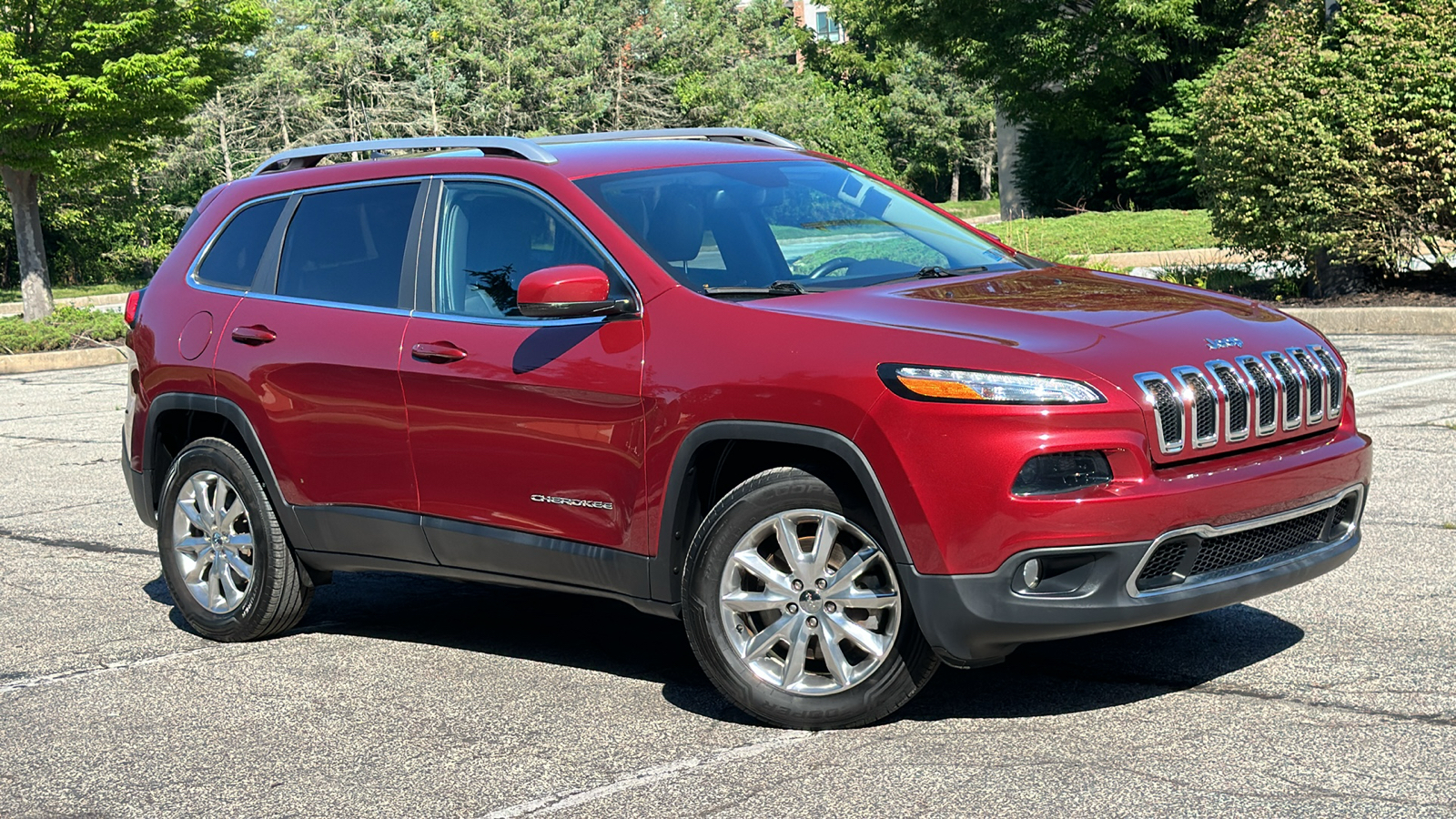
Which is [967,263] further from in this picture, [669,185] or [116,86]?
[116,86]

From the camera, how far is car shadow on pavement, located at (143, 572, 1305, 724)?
4.94m

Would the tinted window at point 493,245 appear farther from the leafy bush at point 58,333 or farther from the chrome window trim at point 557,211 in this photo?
the leafy bush at point 58,333

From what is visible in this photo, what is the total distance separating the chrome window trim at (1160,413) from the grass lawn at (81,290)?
1401 inches

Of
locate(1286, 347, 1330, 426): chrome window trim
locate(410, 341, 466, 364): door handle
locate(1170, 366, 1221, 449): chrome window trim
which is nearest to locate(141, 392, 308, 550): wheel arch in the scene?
locate(410, 341, 466, 364): door handle

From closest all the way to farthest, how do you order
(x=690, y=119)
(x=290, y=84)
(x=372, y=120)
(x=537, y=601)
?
(x=537, y=601) → (x=290, y=84) → (x=372, y=120) → (x=690, y=119)

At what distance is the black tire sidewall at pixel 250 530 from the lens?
6.06 m

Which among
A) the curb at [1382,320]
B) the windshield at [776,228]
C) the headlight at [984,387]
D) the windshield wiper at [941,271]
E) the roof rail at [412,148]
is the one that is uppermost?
the roof rail at [412,148]

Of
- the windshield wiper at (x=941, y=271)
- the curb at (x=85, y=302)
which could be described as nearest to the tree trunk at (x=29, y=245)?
the curb at (x=85, y=302)

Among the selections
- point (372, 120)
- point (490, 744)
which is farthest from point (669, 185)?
point (372, 120)

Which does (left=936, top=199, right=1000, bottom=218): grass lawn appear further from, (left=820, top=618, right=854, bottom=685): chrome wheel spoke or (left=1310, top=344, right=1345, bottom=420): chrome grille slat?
(left=820, top=618, right=854, bottom=685): chrome wheel spoke

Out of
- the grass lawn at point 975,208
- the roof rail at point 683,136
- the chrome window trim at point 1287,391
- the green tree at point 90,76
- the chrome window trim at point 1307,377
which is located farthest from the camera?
the grass lawn at point 975,208

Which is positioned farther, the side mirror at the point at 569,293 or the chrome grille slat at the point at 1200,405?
the side mirror at the point at 569,293

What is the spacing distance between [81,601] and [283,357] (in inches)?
77.5

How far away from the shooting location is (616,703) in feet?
16.8
